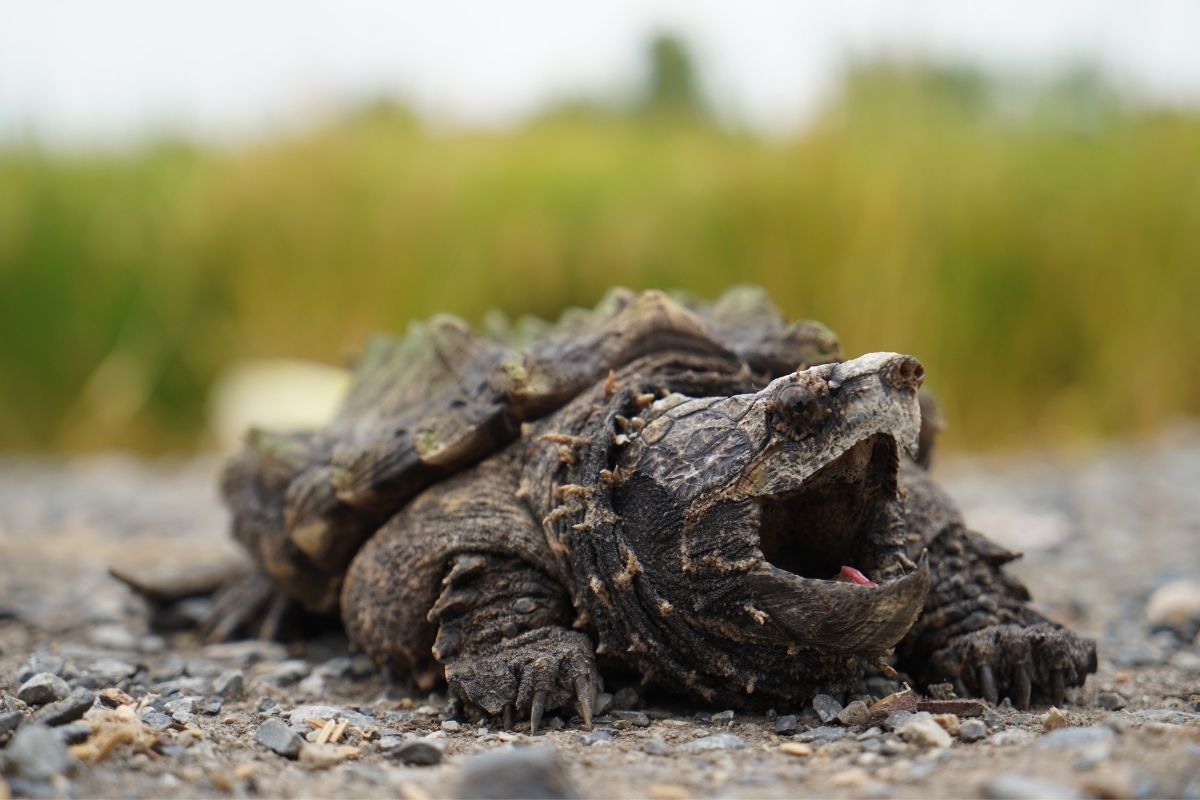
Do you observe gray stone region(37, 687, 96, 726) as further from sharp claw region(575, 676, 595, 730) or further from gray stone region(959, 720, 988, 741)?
gray stone region(959, 720, 988, 741)

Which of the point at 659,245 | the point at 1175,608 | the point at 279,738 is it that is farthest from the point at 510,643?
the point at 659,245

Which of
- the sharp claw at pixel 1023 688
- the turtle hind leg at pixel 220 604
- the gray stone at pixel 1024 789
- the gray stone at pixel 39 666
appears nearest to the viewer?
the gray stone at pixel 1024 789

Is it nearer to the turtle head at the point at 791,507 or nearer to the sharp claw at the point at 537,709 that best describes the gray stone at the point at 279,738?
the sharp claw at the point at 537,709

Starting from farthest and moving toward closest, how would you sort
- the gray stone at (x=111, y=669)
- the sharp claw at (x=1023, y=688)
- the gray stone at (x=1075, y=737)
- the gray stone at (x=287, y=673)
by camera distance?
1. the gray stone at (x=287, y=673)
2. the gray stone at (x=111, y=669)
3. the sharp claw at (x=1023, y=688)
4. the gray stone at (x=1075, y=737)

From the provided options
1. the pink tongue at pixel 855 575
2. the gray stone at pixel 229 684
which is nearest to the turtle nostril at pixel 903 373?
the pink tongue at pixel 855 575

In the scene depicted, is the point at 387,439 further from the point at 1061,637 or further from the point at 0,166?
the point at 0,166

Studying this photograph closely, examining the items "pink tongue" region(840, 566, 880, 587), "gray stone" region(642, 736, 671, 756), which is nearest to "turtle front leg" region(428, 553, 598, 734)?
"gray stone" region(642, 736, 671, 756)

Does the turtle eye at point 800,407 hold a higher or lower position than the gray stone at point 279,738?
higher

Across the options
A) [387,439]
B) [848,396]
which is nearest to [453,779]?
[848,396]
